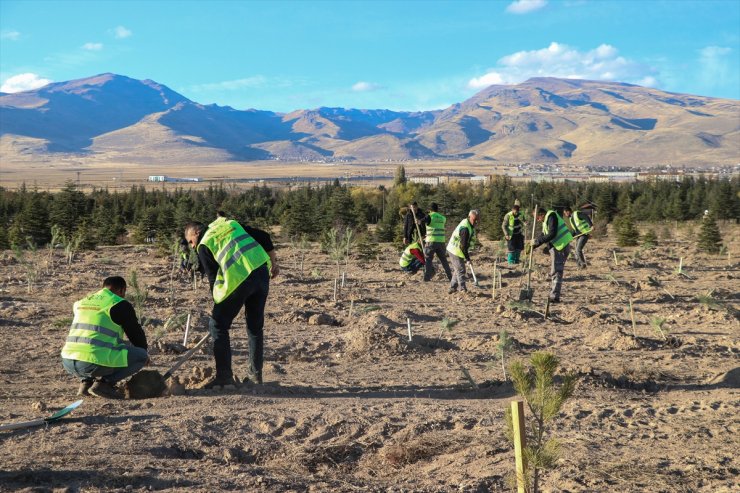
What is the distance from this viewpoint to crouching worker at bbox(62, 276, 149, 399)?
5969mm

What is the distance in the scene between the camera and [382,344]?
852cm

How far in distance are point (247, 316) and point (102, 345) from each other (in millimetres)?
1301

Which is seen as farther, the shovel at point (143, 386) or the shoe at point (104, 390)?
the shovel at point (143, 386)

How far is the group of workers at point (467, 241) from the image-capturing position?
1195 cm

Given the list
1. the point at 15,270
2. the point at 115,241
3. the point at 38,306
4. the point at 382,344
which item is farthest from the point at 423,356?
the point at 115,241

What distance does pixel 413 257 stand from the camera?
1550 centimetres

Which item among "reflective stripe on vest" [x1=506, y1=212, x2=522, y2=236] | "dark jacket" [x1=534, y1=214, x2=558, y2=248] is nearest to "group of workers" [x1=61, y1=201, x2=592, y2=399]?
"dark jacket" [x1=534, y1=214, x2=558, y2=248]

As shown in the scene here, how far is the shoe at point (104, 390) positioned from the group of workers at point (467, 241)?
22.3ft

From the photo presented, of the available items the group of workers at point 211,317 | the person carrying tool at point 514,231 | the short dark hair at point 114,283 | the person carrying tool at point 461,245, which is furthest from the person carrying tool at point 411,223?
the short dark hair at point 114,283

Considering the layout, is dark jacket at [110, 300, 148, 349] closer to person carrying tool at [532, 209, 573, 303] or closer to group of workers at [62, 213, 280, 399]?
group of workers at [62, 213, 280, 399]

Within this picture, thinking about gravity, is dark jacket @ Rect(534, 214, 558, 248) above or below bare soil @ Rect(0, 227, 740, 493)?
above

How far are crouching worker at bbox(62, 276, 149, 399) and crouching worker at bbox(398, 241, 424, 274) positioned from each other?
31.5ft

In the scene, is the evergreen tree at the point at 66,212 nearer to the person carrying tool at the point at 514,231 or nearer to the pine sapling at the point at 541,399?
the person carrying tool at the point at 514,231

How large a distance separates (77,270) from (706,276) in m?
14.2
